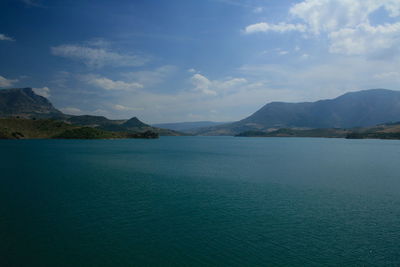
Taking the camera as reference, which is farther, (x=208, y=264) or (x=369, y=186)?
(x=369, y=186)

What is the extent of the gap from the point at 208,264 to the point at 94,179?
46978mm

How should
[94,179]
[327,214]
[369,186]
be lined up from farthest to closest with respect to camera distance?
[94,179], [369,186], [327,214]

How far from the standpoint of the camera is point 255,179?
62250mm

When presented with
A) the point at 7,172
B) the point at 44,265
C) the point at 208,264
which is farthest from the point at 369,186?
the point at 7,172

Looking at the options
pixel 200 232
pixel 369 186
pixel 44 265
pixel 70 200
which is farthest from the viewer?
pixel 369 186

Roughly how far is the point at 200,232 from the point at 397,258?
20.0 m

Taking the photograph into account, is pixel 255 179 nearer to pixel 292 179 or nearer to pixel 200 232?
pixel 292 179

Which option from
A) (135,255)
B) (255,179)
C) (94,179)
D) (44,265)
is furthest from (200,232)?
(94,179)

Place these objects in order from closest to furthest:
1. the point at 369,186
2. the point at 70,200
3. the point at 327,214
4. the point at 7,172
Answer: the point at 327,214, the point at 70,200, the point at 369,186, the point at 7,172

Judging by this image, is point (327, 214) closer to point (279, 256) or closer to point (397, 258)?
point (397, 258)

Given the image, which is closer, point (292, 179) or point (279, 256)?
point (279, 256)

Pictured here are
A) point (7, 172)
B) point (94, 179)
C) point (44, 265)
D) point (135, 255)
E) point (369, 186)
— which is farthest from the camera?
point (7, 172)

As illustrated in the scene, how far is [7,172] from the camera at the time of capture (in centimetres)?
6712

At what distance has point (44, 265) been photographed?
21469mm
